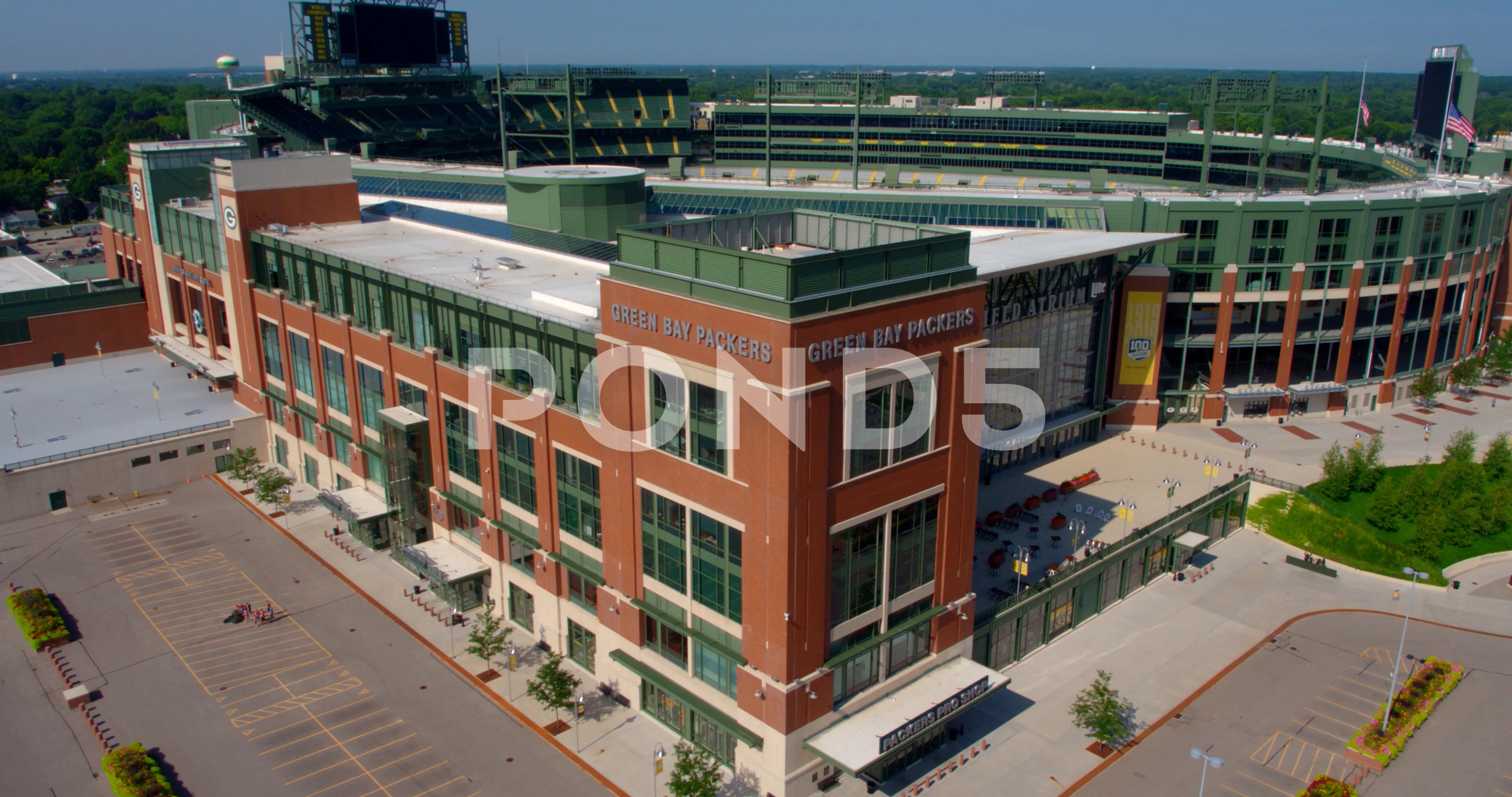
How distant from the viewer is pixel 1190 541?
54.5 meters

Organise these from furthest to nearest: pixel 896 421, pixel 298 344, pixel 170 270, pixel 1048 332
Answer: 1. pixel 170 270
2. pixel 1048 332
3. pixel 298 344
4. pixel 896 421

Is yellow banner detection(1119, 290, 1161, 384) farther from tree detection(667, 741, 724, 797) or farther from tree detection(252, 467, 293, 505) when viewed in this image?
tree detection(252, 467, 293, 505)

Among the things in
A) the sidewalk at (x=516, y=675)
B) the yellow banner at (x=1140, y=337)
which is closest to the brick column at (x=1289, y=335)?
the yellow banner at (x=1140, y=337)

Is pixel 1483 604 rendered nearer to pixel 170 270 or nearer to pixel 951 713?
pixel 951 713

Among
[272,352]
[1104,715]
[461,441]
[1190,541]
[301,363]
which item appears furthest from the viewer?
[272,352]

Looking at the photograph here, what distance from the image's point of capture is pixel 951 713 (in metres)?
38.3

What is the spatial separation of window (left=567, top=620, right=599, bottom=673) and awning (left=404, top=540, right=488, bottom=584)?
6.58m

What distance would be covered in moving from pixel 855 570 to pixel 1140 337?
4562cm

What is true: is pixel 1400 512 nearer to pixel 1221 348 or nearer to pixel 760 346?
pixel 1221 348

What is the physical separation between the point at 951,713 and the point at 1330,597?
27.0 metres

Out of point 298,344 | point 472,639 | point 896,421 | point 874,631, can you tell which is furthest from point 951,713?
point 298,344

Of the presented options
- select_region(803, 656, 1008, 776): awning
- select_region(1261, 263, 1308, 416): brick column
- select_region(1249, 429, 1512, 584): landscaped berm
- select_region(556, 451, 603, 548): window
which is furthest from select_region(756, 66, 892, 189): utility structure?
select_region(803, 656, 1008, 776): awning

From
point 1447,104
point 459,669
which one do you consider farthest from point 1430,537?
point 1447,104

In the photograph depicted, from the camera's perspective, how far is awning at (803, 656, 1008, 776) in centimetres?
3538
